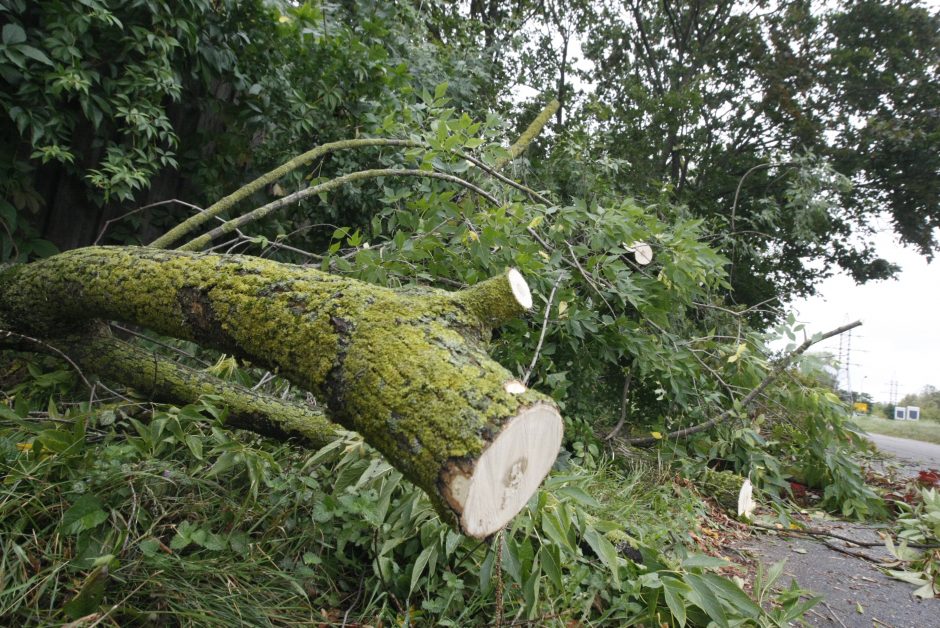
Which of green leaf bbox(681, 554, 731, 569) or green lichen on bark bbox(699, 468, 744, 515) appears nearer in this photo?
green leaf bbox(681, 554, 731, 569)

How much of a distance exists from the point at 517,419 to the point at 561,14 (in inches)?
446

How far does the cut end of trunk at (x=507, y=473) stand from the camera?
3.59 feet

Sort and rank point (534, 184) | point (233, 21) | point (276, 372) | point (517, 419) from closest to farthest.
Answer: point (517, 419), point (276, 372), point (233, 21), point (534, 184)

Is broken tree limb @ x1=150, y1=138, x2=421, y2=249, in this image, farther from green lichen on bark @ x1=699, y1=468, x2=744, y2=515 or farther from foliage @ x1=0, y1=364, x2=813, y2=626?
green lichen on bark @ x1=699, y1=468, x2=744, y2=515

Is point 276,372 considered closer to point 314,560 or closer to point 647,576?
point 314,560

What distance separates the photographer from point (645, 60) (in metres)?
10.9

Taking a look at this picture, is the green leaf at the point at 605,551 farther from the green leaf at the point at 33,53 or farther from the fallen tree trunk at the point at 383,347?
the green leaf at the point at 33,53

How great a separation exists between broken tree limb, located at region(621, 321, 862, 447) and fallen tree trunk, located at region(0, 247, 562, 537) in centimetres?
239

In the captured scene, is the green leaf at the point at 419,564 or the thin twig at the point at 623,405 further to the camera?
the thin twig at the point at 623,405

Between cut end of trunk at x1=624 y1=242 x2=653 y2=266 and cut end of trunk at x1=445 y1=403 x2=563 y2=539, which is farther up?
cut end of trunk at x1=624 y1=242 x2=653 y2=266

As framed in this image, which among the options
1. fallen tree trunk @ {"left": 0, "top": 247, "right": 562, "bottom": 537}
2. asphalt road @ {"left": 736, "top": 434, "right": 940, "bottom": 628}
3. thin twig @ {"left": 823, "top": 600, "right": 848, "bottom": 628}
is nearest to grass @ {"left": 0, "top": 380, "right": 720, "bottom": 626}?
fallen tree trunk @ {"left": 0, "top": 247, "right": 562, "bottom": 537}

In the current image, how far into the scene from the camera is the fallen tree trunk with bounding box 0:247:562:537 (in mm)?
1121

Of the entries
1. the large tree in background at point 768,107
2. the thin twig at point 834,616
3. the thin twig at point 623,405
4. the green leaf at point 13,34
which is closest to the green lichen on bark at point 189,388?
the green leaf at point 13,34

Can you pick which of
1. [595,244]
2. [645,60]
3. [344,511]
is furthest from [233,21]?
[645,60]
